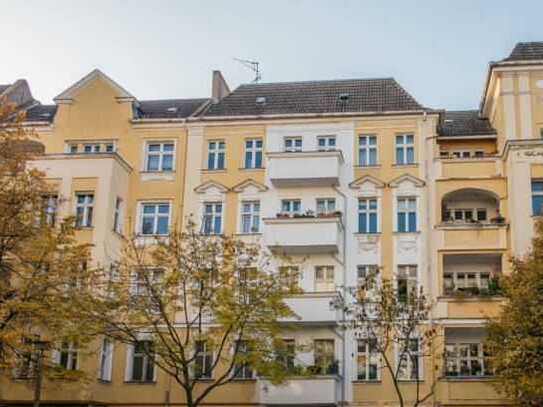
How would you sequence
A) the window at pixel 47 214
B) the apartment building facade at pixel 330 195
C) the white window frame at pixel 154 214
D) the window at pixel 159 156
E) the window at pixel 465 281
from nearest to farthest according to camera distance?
the window at pixel 47 214
the apartment building facade at pixel 330 195
the window at pixel 465 281
the white window frame at pixel 154 214
the window at pixel 159 156

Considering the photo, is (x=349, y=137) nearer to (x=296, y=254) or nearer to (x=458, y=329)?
(x=296, y=254)

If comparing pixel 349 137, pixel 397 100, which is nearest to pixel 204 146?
pixel 349 137

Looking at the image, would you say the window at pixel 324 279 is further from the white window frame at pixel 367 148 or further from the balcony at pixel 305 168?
the white window frame at pixel 367 148

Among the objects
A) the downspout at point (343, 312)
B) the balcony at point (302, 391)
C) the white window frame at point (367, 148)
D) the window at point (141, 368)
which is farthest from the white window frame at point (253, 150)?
the balcony at point (302, 391)

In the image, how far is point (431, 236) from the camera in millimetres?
36469

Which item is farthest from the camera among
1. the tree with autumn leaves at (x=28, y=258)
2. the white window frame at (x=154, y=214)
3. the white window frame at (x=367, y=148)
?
the white window frame at (x=154, y=214)

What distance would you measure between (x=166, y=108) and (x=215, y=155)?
178 inches

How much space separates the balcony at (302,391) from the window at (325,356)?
58 centimetres

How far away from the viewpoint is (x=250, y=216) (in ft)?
125

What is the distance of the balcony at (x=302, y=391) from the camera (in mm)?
33750

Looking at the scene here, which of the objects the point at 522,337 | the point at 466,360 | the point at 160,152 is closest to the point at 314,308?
the point at 466,360

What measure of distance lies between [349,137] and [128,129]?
10.0 meters

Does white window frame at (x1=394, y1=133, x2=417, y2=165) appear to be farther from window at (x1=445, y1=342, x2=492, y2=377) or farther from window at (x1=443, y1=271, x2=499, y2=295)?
window at (x1=445, y1=342, x2=492, y2=377)

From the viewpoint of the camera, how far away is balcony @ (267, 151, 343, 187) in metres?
37.2
